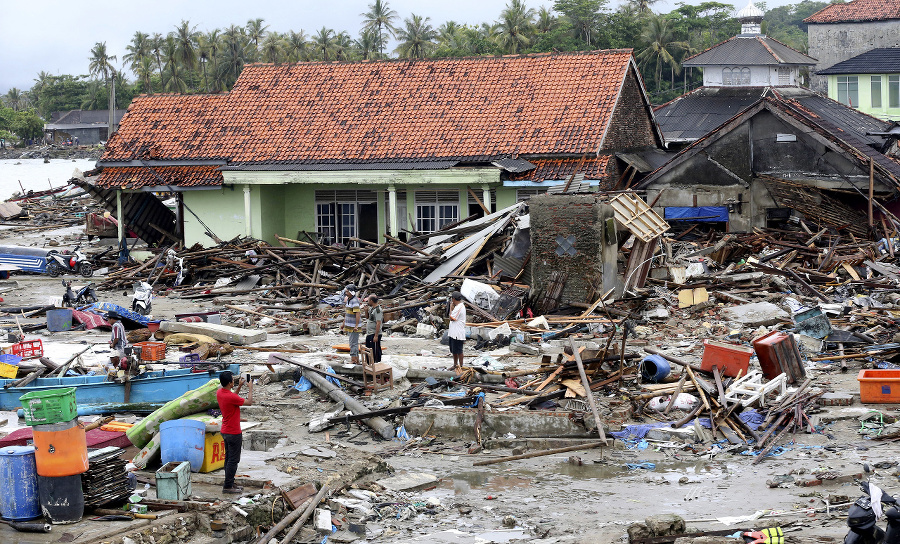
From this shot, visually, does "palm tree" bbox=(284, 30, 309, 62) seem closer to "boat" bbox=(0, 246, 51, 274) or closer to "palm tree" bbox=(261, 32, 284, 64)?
"palm tree" bbox=(261, 32, 284, 64)

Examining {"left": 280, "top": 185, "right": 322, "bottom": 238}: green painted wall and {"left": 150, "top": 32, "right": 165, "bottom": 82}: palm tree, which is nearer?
{"left": 280, "top": 185, "right": 322, "bottom": 238}: green painted wall

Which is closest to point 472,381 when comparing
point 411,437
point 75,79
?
point 411,437

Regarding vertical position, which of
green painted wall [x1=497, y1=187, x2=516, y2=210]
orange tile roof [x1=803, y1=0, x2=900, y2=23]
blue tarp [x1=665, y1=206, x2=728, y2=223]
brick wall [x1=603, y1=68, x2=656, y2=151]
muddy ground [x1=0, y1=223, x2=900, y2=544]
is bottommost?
muddy ground [x1=0, y1=223, x2=900, y2=544]

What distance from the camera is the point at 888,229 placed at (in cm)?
2541

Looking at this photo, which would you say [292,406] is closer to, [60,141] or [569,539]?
[569,539]

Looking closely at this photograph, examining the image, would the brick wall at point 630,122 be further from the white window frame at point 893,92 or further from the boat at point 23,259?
the white window frame at point 893,92

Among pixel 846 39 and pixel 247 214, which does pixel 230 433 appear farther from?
pixel 846 39

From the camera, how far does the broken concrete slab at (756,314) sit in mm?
18750

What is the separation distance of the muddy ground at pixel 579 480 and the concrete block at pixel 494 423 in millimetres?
168

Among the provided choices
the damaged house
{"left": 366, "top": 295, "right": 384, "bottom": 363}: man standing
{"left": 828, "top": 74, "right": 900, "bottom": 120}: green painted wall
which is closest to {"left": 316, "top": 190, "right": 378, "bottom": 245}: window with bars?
the damaged house

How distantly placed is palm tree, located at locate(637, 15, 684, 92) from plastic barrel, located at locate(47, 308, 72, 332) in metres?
52.8

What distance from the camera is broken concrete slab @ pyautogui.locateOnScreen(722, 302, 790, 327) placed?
18750 mm

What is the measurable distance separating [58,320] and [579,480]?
497 inches

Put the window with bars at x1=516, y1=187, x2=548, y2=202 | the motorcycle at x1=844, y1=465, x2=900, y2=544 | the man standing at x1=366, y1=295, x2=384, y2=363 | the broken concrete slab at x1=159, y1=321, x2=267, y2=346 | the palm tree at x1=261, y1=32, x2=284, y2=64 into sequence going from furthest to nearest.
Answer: the palm tree at x1=261, y1=32, x2=284, y2=64, the window with bars at x1=516, y1=187, x2=548, y2=202, the broken concrete slab at x1=159, y1=321, x2=267, y2=346, the man standing at x1=366, y1=295, x2=384, y2=363, the motorcycle at x1=844, y1=465, x2=900, y2=544
